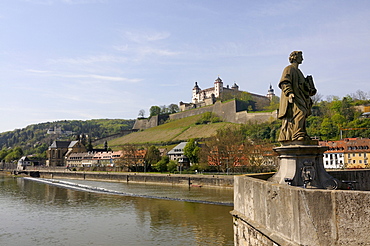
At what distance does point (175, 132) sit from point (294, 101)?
377 ft

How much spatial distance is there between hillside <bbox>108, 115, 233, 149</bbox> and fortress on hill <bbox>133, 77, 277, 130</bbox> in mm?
4995

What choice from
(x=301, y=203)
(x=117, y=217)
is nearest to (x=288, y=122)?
(x=301, y=203)

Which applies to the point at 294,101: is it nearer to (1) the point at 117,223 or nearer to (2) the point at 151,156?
(1) the point at 117,223

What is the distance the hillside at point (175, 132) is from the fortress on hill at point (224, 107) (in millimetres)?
4995

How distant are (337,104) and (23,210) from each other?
261ft

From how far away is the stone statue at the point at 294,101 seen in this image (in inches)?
332

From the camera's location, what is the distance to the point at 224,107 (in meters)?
123

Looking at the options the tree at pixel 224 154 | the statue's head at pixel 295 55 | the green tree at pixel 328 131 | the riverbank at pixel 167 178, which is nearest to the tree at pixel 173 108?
the riverbank at pixel 167 178

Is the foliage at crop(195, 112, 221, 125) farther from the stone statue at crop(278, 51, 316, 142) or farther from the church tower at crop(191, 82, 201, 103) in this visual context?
the stone statue at crop(278, 51, 316, 142)

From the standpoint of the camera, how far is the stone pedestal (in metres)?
7.97

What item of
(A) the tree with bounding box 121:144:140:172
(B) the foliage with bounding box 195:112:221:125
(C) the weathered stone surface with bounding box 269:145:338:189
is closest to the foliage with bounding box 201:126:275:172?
(A) the tree with bounding box 121:144:140:172

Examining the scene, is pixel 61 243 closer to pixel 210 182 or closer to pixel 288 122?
pixel 288 122

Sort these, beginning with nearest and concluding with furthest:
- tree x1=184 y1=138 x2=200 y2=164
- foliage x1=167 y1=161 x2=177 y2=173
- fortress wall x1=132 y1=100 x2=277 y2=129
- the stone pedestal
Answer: the stone pedestal → foliage x1=167 y1=161 x2=177 y2=173 → tree x1=184 y1=138 x2=200 y2=164 → fortress wall x1=132 y1=100 x2=277 y2=129

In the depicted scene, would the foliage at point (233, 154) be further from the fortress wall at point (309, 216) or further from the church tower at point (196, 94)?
the church tower at point (196, 94)
